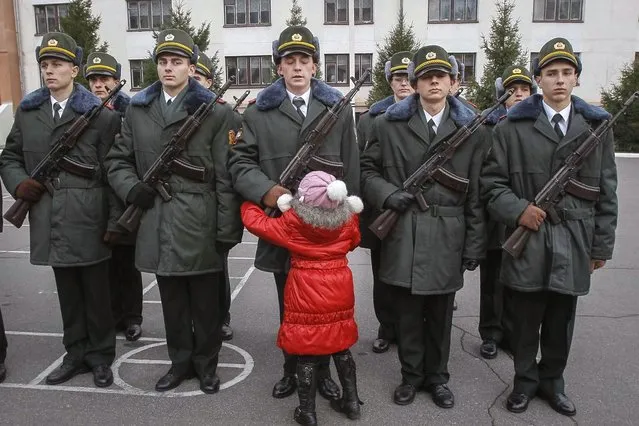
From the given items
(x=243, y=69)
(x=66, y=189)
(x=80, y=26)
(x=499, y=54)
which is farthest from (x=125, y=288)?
(x=243, y=69)

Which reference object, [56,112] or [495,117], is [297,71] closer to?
[56,112]

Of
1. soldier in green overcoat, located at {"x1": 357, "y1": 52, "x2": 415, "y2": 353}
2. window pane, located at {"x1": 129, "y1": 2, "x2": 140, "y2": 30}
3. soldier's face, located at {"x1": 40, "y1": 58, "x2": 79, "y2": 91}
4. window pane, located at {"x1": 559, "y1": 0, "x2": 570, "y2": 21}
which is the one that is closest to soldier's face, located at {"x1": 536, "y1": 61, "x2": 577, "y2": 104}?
soldier in green overcoat, located at {"x1": 357, "y1": 52, "x2": 415, "y2": 353}

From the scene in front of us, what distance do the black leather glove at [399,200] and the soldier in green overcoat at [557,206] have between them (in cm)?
53

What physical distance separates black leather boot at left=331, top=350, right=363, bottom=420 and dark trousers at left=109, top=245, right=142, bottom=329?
2412 mm

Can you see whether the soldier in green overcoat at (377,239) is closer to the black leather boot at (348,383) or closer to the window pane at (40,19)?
the black leather boot at (348,383)

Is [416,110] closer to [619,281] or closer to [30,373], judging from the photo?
[30,373]

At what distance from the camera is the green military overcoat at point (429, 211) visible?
3744 millimetres

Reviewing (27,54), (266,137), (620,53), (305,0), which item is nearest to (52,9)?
(27,54)

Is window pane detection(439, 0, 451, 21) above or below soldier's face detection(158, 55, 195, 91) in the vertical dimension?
above

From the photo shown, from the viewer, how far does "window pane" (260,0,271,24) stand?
2950 centimetres

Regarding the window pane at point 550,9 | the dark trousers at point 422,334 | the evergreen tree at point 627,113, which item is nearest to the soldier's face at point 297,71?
the dark trousers at point 422,334

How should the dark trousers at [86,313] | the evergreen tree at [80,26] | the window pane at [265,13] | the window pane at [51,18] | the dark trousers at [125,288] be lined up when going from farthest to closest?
the window pane at [51,18], the window pane at [265,13], the evergreen tree at [80,26], the dark trousers at [125,288], the dark trousers at [86,313]

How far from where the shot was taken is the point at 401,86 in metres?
5.69

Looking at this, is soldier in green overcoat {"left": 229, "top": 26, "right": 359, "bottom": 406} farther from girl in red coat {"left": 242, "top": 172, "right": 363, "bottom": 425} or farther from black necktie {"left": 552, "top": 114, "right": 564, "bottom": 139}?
black necktie {"left": 552, "top": 114, "right": 564, "bottom": 139}
